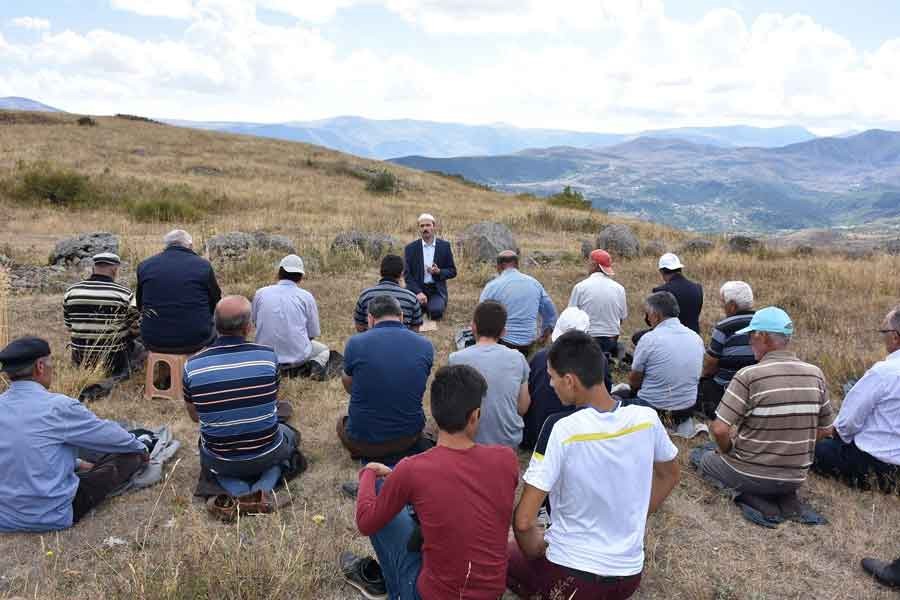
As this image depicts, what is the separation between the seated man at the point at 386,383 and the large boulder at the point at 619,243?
36.5 ft

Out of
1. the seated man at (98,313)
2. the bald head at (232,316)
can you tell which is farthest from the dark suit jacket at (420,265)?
the bald head at (232,316)

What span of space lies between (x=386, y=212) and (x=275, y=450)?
756 inches

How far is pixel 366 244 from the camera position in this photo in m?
13.3

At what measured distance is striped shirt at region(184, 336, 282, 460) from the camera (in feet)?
12.5

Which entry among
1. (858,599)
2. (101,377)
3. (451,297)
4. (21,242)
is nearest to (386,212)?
(21,242)

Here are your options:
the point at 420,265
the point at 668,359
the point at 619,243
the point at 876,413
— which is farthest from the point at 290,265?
the point at 619,243

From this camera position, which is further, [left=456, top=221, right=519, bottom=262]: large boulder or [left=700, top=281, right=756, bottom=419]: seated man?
[left=456, top=221, right=519, bottom=262]: large boulder

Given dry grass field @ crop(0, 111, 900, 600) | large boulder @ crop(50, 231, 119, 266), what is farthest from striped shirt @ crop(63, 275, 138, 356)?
large boulder @ crop(50, 231, 119, 266)

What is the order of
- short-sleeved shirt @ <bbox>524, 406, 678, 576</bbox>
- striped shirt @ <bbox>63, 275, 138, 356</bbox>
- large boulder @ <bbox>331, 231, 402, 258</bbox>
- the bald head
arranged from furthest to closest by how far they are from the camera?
1. large boulder @ <bbox>331, 231, 402, 258</bbox>
2. striped shirt @ <bbox>63, 275, 138, 356</bbox>
3. the bald head
4. short-sleeved shirt @ <bbox>524, 406, 678, 576</bbox>

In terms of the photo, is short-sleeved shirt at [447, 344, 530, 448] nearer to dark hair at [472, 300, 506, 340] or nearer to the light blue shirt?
dark hair at [472, 300, 506, 340]

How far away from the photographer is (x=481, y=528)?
258 centimetres

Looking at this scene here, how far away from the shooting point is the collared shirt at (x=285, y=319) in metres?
6.05

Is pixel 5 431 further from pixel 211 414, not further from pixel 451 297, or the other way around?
pixel 451 297

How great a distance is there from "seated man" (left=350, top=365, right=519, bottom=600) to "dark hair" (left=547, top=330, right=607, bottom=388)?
431 mm
